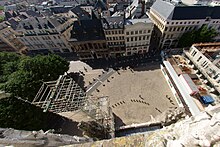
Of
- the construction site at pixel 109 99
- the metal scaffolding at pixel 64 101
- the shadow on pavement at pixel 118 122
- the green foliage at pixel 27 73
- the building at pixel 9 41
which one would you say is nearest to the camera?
the metal scaffolding at pixel 64 101

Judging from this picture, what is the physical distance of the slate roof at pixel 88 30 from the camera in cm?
3794

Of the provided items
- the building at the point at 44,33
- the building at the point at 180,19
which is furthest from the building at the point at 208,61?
the building at the point at 44,33

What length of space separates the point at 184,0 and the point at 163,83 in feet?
143

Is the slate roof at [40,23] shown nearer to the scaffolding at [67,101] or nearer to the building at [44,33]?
the building at [44,33]

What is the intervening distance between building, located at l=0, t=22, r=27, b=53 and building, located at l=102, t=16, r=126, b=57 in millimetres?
35943

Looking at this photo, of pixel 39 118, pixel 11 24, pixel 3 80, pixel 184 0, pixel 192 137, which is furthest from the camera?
pixel 184 0

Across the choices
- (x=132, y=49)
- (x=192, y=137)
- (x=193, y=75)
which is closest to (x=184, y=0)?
(x=132, y=49)

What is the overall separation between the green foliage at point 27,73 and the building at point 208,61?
34.9 metres

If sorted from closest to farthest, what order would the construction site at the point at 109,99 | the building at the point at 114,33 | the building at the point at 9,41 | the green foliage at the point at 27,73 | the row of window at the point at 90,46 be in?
1. the construction site at the point at 109,99
2. the green foliage at the point at 27,73
3. the building at the point at 114,33
4. the row of window at the point at 90,46
5. the building at the point at 9,41

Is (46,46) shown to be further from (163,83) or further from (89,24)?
(163,83)

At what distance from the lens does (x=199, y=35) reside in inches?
1387

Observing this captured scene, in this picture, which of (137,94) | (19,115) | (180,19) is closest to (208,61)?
(180,19)

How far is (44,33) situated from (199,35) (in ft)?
170

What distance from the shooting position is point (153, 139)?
423cm
